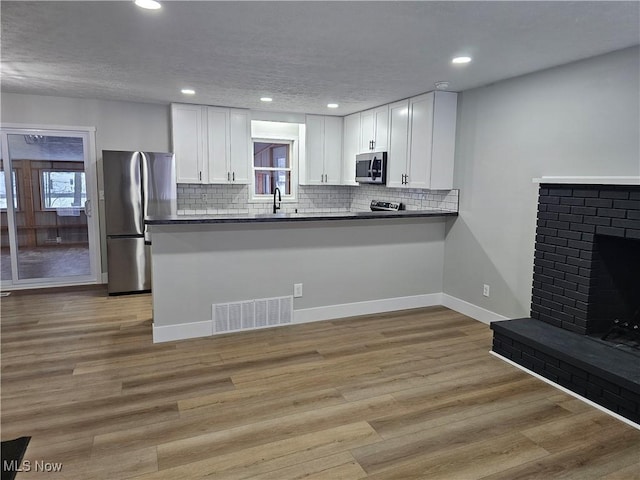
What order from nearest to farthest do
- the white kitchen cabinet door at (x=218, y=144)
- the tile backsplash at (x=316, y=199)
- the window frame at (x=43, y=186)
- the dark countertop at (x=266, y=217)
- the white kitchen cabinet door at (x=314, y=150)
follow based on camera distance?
the dark countertop at (x=266, y=217) → the tile backsplash at (x=316, y=199) → the window frame at (x=43, y=186) → the white kitchen cabinet door at (x=218, y=144) → the white kitchen cabinet door at (x=314, y=150)

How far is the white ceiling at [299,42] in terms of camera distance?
2.37 m

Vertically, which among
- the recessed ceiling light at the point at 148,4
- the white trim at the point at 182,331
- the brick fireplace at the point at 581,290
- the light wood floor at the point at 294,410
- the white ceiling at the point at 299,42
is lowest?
the light wood floor at the point at 294,410

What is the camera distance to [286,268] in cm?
404

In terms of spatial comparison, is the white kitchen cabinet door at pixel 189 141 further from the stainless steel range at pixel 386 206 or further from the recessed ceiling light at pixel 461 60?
the recessed ceiling light at pixel 461 60

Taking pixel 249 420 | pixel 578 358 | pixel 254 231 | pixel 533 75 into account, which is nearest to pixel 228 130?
pixel 254 231

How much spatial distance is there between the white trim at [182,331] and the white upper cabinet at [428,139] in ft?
8.90

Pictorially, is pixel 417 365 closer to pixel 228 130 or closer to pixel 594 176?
pixel 594 176

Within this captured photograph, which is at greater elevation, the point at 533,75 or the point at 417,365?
the point at 533,75

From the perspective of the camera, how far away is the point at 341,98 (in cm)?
492

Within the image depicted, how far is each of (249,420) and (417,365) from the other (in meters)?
1.42

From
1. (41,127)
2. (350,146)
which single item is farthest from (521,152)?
(41,127)

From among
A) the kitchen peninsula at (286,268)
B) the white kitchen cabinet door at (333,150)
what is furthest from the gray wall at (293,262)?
the white kitchen cabinet door at (333,150)

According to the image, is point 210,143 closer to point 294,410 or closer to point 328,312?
point 328,312

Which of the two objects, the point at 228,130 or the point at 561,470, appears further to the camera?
the point at 228,130
